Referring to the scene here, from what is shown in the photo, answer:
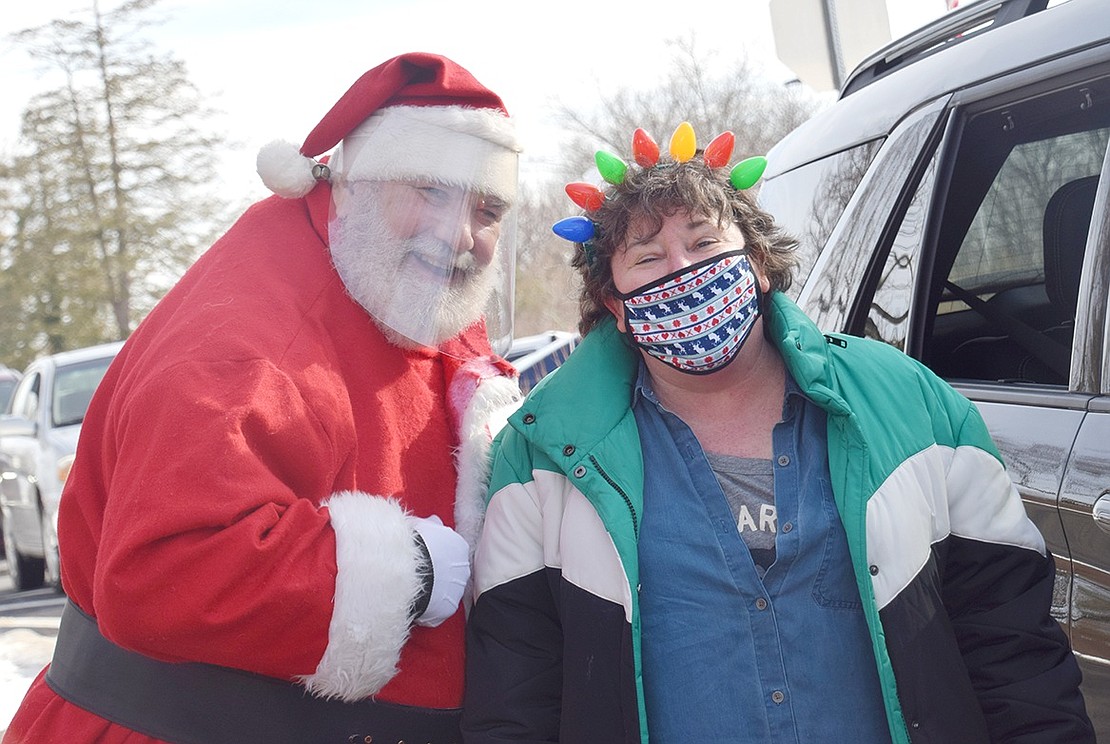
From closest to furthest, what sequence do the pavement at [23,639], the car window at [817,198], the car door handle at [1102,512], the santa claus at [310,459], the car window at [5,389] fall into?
the santa claus at [310,459] → the car door handle at [1102,512] → the car window at [817,198] → the pavement at [23,639] → the car window at [5,389]

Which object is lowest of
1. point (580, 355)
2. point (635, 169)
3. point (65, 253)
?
point (65, 253)

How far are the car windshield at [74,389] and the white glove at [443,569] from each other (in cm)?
775

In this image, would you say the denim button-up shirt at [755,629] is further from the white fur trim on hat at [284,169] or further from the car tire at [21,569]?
the car tire at [21,569]

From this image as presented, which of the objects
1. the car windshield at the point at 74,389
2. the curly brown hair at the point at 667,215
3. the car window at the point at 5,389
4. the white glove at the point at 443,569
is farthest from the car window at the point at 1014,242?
the car window at the point at 5,389

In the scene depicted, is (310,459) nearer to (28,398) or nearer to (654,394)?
(654,394)

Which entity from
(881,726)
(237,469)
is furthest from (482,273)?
(881,726)

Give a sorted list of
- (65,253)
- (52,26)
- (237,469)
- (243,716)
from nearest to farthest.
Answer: (237,469) < (243,716) < (52,26) < (65,253)

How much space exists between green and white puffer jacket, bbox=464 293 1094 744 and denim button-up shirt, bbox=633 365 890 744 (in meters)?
0.06

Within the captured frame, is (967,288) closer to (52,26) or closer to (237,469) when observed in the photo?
(237,469)

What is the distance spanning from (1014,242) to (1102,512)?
1.13 metres

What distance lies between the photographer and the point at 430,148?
7.48 ft

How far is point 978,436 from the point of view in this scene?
6.95 feet

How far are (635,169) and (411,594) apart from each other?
3.19 feet

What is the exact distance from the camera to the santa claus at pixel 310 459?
5.66ft
